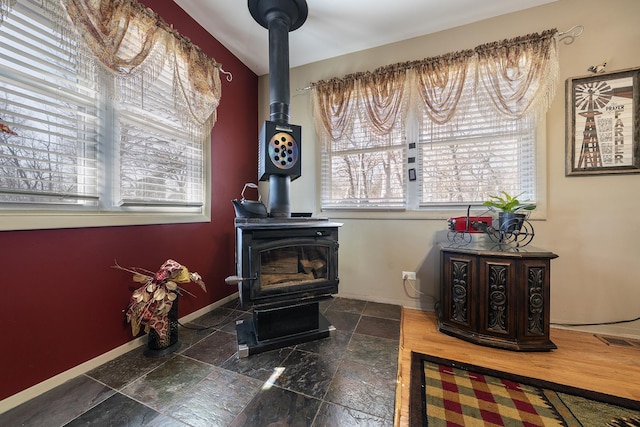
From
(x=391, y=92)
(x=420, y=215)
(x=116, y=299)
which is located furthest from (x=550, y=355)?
(x=116, y=299)

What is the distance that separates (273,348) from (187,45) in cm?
239

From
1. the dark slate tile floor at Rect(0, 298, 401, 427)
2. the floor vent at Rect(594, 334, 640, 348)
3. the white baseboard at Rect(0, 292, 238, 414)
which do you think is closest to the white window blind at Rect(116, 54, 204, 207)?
the white baseboard at Rect(0, 292, 238, 414)

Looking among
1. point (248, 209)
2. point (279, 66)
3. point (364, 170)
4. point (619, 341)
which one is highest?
point (279, 66)

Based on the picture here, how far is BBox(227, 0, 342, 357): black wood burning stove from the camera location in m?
1.43

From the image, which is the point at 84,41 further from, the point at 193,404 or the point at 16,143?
the point at 193,404

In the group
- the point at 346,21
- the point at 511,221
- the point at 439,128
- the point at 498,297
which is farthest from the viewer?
the point at 439,128

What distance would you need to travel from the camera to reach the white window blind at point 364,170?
227 cm

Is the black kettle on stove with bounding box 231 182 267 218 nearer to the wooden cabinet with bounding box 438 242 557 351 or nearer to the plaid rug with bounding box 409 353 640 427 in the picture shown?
the plaid rug with bounding box 409 353 640 427

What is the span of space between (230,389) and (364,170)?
204 cm

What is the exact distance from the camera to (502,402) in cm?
109

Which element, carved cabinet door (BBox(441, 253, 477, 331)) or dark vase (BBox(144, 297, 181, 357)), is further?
carved cabinet door (BBox(441, 253, 477, 331))

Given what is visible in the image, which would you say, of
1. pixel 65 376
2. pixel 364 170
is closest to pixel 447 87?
pixel 364 170

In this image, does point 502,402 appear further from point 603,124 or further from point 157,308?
point 603,124

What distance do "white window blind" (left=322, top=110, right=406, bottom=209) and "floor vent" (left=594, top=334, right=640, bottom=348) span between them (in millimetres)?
1723
